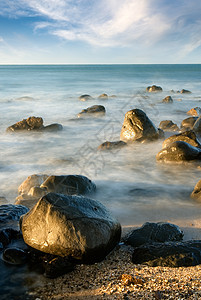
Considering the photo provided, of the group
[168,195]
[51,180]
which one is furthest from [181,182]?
[51,180]

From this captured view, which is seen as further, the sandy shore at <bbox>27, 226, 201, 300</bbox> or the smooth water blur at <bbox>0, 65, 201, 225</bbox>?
the smooth water blur at <bbox>0, 65, 201, 225</bbox>

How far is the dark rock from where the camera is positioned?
2.75 metres

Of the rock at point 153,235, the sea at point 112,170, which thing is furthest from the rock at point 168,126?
the rock at point 153,235

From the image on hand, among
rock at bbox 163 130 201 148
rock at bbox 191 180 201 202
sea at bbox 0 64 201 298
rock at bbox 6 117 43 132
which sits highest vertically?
rock at bbox 163 130 201 148

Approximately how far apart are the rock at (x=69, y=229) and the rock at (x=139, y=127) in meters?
4.91

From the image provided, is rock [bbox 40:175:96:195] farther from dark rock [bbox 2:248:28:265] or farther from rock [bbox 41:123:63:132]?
rock [bbox 41:123:63:132]

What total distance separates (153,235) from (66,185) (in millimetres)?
1713

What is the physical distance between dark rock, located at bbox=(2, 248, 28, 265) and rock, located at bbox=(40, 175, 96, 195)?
152 cm

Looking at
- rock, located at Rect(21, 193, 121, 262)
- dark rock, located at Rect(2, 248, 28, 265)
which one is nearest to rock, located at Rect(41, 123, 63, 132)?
rock, located at Rect(21, 193, 121, 262)

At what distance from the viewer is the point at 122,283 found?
2.38m

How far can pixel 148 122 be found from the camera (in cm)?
767

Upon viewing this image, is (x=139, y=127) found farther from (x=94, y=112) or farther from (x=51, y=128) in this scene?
(x=94, y=112)

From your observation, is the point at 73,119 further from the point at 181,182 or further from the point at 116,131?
the point at 181,182

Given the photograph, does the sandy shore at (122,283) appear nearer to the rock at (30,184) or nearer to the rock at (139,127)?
the rock at (30,184)
